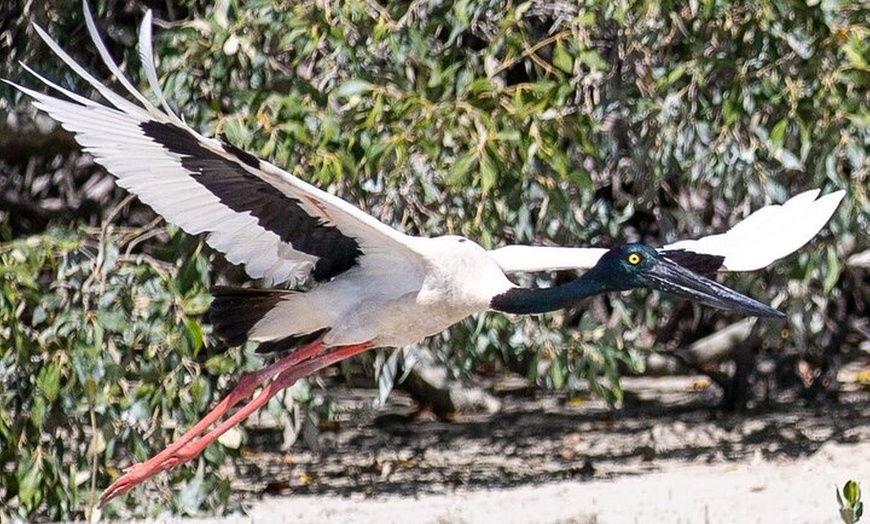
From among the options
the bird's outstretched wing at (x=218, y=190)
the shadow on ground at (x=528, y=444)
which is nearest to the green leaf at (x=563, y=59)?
the bird's outstretched wing at (x=218, y=190)

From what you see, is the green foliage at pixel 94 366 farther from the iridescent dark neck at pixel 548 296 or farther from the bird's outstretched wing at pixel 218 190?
the iridescent dark neck at pixel 548 296

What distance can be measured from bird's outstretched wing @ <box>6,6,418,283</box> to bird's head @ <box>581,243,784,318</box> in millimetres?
680

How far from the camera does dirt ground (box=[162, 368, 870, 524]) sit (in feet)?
23.3

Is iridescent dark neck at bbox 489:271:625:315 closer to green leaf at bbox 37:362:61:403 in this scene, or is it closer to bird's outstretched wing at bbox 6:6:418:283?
bird's outstretched wing at bbox 6:6:418:283

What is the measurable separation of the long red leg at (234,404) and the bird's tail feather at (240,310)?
98 mm

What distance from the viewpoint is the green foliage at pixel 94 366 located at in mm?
7051

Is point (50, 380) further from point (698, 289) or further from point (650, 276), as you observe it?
point (698, 289)

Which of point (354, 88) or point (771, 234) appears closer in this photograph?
point (771, 234)

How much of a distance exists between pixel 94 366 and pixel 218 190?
1217mm

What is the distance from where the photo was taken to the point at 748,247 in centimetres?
689

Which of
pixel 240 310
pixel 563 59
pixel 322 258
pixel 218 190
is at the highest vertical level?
pixel 563 59

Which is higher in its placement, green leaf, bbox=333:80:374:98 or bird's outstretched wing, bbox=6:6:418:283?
green leaf, bbox=333:80:374:98

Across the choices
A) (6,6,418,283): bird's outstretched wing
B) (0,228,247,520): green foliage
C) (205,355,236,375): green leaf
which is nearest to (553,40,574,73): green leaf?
(6,6,418,283): bird's outstretched wing

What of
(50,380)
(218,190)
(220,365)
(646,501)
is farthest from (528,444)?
(218,190)
